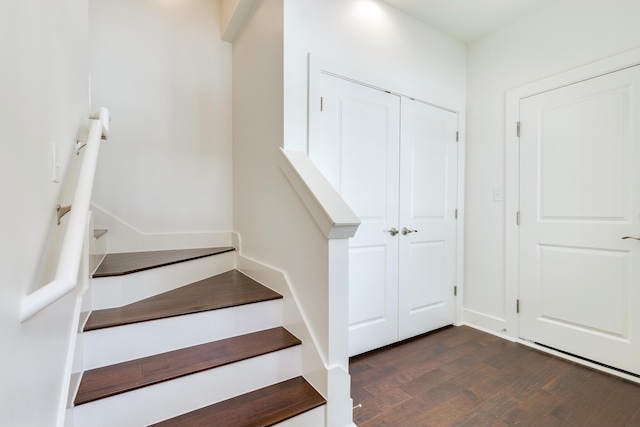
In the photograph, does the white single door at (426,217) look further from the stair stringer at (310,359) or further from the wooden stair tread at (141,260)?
the wooden stair tread at (141,260)

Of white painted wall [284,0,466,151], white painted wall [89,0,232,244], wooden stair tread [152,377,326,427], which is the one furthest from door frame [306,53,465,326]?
wooden stair tread [152,377,326,427]

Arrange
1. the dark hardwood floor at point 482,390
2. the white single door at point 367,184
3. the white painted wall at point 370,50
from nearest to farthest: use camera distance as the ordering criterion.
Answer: the dark hardwood floor at point 482,390
the white painted wall at point 370,50
the white single door at point 367,184

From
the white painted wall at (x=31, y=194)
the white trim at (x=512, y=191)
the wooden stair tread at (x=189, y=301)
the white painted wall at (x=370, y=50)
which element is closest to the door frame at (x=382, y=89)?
the white painted wall at (x=370, y=50)

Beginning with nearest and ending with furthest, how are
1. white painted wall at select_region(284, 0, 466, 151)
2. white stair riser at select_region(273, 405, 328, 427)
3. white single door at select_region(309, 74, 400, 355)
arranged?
white stair riser at select_region(273, 405, 328, 427) < white painted wall at select_region(284, 0, 466, 151) < white single door at select_region(309, 74, 400, 355)

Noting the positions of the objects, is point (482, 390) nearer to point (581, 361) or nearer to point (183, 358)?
point (581, 361)

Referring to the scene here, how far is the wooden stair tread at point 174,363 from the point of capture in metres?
1.20

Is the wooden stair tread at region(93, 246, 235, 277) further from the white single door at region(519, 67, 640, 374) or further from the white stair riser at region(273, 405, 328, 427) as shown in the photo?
the white single door at region(519, 67, 640, 374)

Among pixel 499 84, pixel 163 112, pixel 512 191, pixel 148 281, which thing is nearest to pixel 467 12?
pixel 499 84

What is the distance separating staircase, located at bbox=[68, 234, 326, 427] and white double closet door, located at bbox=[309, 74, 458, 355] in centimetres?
77

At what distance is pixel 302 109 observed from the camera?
73.9 inches

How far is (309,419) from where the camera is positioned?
1.37 meters

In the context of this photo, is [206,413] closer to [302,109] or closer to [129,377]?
[129,377]

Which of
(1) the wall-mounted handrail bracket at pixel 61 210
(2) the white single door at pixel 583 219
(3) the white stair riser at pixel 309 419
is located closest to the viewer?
(1) the wall-mounted handrail bracket at pixel 61 210

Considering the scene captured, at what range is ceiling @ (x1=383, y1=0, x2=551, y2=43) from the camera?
2.31 meters
